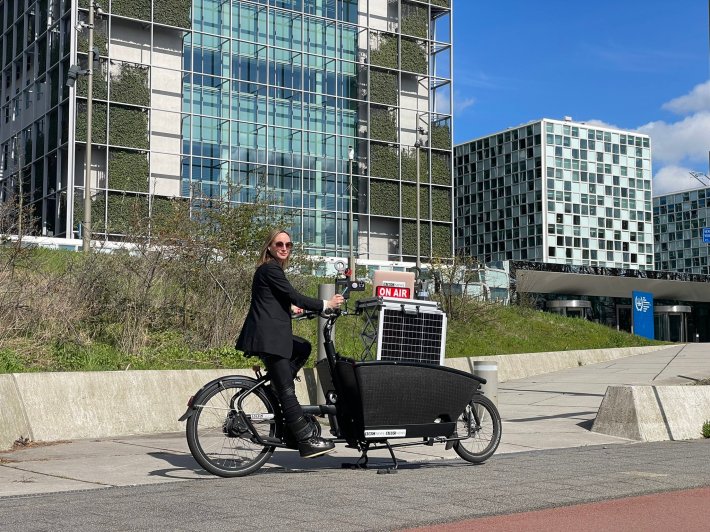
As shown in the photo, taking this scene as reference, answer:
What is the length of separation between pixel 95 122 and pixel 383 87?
20.7 m

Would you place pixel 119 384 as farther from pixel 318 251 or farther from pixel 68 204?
pixel 318 251

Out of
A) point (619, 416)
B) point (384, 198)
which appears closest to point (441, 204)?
point (384, 198)

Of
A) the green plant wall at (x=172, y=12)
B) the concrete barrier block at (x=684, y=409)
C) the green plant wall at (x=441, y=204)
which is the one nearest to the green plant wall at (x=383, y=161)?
the green plant wall at (x=441, y=204)

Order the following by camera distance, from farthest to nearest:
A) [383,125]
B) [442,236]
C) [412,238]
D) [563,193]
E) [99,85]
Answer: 1. [563,193]
2. [442,236]
3. [412,238]
4. [383,125]
5. [99,85]

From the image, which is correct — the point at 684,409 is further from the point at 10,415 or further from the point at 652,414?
the point at 10,415

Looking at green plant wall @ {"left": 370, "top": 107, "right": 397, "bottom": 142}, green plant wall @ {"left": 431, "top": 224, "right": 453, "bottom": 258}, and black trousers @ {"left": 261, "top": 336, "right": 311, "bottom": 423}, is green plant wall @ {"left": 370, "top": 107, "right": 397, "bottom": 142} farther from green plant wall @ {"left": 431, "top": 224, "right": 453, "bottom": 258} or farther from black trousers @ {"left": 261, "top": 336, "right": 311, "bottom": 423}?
black trousers @ {"left": 261, "top": 336, "right": 311, "bottom": 423}

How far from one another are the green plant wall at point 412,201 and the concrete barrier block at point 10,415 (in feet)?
199

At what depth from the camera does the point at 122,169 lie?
58875mm

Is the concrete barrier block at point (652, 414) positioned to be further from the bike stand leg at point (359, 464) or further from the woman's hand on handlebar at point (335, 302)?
the woman's hand on handlebar at point (335, 302)

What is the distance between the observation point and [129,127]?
59.7 m

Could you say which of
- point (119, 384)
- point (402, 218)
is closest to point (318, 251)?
point (402, 218)

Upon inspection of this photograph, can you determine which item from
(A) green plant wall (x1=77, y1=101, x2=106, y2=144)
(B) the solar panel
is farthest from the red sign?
(A) green plant wall (x1=77, y1=101, x2=106, y2=144)

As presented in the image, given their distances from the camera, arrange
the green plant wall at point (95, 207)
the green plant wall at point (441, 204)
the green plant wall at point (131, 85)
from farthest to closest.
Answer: the green plant wall at point (441, 204) → the green plant wall at point (131, 85) → the green plant wall at point (95, 207)

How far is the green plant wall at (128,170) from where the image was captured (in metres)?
58.4
